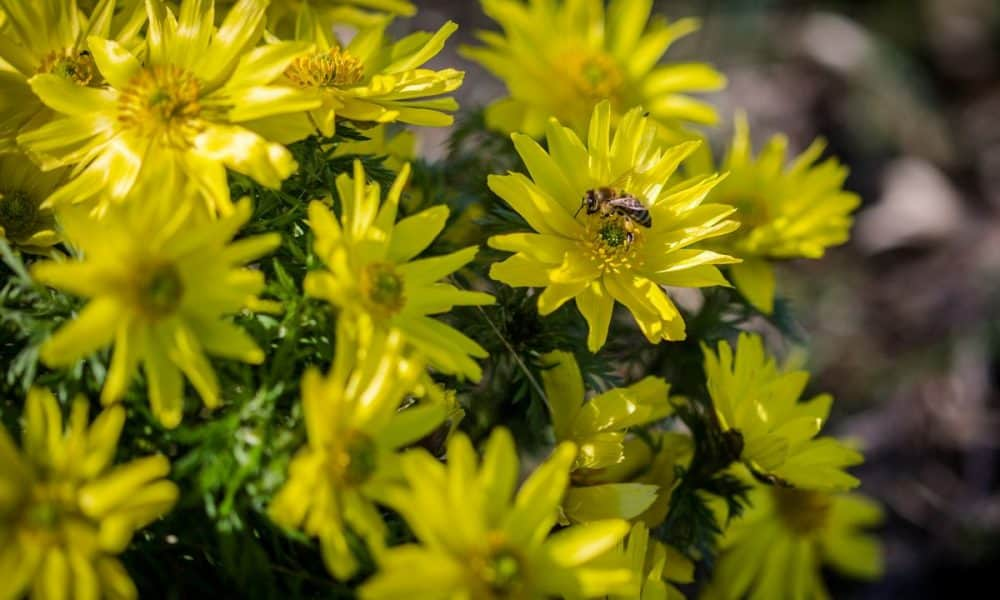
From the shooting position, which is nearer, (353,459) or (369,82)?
(353,459)

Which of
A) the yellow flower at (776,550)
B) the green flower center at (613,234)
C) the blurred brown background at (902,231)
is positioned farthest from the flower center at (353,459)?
the blurred brown background at (902,231)

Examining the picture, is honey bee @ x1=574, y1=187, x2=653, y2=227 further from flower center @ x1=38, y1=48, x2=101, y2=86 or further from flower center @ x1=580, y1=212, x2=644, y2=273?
flower center @ x1=38, y1=48, x2=101, y2=86

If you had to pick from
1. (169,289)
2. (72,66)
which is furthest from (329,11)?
(169,289)

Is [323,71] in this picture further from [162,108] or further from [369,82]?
[162,108]

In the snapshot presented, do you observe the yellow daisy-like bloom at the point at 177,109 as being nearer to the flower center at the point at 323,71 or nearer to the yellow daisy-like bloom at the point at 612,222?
the flower center at the point at 323,71

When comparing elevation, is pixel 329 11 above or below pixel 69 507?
above

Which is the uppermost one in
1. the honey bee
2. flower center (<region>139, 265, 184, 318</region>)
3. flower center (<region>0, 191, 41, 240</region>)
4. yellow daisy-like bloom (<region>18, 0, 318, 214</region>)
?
yellow daisy-like bloom (<region>18, 0, 318, 214</region>)

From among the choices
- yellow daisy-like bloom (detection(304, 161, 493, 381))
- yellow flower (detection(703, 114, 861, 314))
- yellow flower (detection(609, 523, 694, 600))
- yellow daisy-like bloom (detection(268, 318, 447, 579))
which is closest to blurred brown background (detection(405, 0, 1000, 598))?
yellow flower (detection(703, 114, 861, 314))
